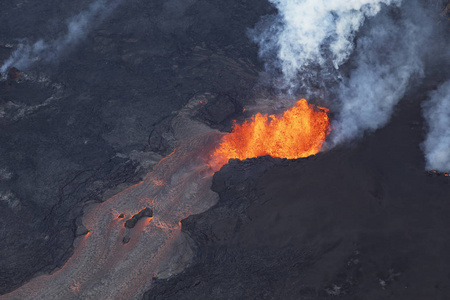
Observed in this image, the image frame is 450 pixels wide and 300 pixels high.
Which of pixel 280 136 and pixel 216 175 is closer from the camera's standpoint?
pixel 216 175

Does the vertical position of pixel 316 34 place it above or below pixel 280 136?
above

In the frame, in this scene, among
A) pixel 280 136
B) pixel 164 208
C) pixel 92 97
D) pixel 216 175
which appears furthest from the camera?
pixel 92 97

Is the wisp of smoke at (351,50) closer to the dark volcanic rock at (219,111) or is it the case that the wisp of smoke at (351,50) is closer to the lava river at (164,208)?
the lava river at (164,208)

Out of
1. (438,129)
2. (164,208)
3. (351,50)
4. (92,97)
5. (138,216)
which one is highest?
(351,50)

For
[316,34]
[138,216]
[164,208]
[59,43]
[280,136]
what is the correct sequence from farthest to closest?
1. [59,43]
2. [316,34]
3. [280,136]
4. [164,208]
5. [138,216]

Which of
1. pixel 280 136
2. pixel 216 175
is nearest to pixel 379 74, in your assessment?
pixel 280 136

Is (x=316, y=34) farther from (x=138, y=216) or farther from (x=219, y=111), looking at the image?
(x=138, y=216)

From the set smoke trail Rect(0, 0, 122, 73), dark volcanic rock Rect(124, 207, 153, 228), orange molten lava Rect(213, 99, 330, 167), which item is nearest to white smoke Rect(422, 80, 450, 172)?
orange molten lava Rect(213, 99, 330, 167)

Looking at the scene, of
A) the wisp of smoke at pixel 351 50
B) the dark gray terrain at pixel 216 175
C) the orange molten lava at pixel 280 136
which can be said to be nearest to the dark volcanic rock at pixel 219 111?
the dark gray terrain at pixel 216 175
